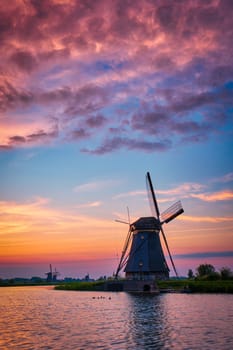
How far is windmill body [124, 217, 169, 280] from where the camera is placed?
71938mm

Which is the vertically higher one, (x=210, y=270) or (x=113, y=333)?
(x=210, y=270)

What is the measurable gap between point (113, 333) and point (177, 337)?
181 inches

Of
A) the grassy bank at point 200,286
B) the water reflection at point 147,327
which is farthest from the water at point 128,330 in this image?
the grassy bank at point 200,286

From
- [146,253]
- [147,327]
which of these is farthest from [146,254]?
[147,327]

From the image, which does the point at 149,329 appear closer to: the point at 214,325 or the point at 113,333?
the point at 113,333

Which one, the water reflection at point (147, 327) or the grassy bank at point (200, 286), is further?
the grassy bank at point (200, 286)

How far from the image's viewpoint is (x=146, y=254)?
72.5 m

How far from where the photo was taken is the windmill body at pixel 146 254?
7194 centimetres

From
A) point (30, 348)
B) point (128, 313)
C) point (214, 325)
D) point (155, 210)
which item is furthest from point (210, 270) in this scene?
point (30, 348)

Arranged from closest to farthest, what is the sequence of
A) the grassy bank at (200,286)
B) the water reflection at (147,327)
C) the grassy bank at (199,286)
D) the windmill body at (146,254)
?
1. the water reflection at (147,327)
2. the grassy bank at (200,286)
3. the grassy bank at (199,286)
4. the windmill body at (146,254)

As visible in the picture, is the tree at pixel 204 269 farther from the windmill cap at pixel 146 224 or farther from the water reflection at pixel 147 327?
the water reflection at pixel 147 327

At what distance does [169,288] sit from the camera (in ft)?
225

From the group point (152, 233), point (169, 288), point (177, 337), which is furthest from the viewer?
point (152, 233)

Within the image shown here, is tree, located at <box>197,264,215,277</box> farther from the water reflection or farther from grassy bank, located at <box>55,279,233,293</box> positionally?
the water reflection
